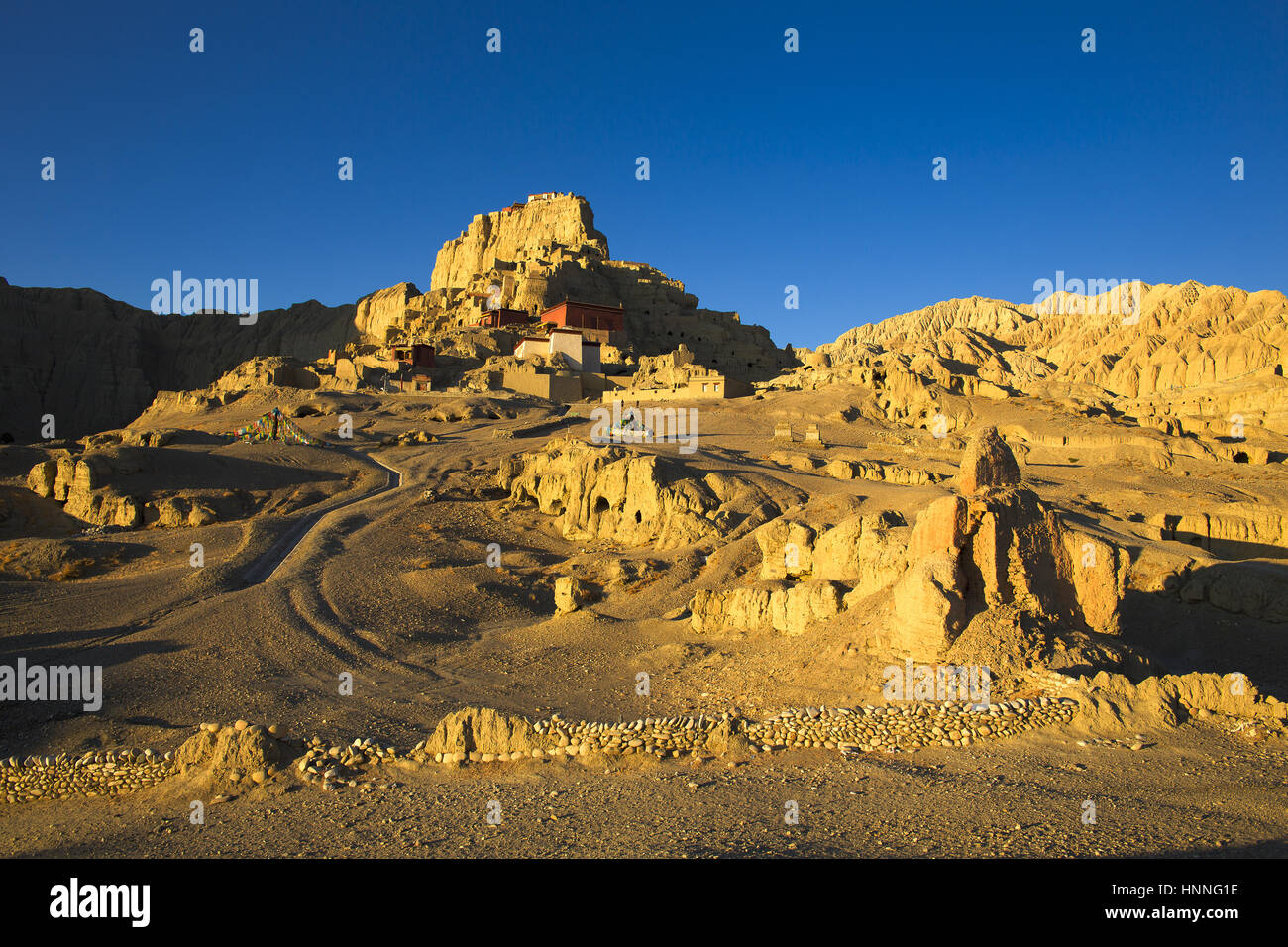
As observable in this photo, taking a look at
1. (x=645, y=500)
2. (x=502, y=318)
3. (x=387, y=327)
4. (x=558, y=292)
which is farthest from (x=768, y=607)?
(x=387, y=327)

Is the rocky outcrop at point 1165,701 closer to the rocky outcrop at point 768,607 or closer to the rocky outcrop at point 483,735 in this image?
the rocky outcrop at point 768,607

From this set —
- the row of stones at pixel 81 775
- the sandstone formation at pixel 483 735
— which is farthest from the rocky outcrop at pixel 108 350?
the sandstone formation at pixel 483 735

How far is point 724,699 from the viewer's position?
38.9ft

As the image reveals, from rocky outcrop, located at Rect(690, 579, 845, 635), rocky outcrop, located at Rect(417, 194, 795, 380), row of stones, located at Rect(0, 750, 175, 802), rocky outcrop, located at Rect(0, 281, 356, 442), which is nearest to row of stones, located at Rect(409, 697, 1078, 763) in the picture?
row of stones, located at Rect(0, 750, 175, 802)

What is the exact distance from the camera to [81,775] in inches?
388

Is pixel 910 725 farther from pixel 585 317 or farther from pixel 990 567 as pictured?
pixel 585 317

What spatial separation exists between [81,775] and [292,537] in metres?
16.9

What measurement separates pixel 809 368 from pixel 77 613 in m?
45.9

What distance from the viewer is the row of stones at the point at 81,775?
375 inches

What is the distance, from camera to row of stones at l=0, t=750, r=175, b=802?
9.53m

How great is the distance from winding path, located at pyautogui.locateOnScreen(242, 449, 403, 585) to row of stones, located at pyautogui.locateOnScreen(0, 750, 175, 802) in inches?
442

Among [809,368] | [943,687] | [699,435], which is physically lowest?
[943,687]

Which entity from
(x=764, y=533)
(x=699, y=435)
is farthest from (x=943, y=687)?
(x=699, y=435)
